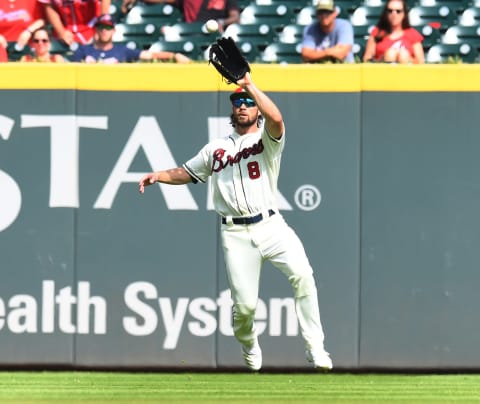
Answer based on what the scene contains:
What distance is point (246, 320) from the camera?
24.9 feet

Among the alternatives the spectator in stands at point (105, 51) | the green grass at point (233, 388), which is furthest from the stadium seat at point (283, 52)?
the green grass at point (233, 388)

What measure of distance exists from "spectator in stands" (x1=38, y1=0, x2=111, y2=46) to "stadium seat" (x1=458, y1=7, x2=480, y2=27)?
359 cm

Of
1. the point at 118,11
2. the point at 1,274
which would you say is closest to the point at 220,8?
the point at 118,11

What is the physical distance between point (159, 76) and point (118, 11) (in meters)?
2.53

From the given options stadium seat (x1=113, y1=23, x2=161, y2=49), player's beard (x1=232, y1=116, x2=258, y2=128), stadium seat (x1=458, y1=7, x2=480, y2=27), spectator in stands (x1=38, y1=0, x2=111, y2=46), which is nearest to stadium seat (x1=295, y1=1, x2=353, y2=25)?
stadium seat (x1=458, y1=7, x2=480, y2=27)

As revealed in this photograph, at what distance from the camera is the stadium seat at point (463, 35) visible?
10812 mm

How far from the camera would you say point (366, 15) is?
10.9 meters

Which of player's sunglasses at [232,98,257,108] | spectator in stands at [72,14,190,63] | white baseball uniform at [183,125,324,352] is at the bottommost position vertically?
white baseball uniform at [183,125,324,352]

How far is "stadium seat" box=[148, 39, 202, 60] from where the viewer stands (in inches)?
419

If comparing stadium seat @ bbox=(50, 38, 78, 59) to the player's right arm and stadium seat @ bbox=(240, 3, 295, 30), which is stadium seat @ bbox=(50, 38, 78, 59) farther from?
the player's right arm

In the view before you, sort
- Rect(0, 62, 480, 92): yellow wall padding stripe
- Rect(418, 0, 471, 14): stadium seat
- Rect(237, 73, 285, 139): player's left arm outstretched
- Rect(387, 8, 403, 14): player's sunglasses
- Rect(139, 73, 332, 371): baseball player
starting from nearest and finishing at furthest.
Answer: Rect(237, 73, 285, 139): player's left arm outstretched, Rect(139, 73, 332, 371): baseball player, Rect(0, 62, 480, 92): yellow wall padding stripe, Rect(387, 8, 403, 14): player's sunglasses, Rect(418, 0, 471, 14): stadium seat

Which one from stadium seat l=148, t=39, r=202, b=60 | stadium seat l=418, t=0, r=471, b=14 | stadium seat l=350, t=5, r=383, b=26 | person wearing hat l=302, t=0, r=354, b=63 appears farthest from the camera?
stadium seat l=418, t=0, r=471, b=14

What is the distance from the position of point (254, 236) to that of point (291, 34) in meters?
3.79

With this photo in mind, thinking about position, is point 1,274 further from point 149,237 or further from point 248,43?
point 248,43
